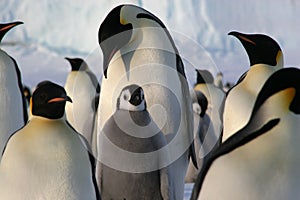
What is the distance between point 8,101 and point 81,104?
8.64ft

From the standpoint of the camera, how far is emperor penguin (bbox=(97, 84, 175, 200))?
3320mm

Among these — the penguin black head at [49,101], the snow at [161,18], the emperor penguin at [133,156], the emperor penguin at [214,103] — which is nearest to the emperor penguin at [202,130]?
the emperor penguin at [214,103]

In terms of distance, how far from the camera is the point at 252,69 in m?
3.70

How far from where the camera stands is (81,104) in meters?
6.53

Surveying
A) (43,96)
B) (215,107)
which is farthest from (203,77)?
(43,96)

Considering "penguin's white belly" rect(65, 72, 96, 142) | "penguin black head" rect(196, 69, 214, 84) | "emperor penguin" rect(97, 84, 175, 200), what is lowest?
"penguin black head" rect(196, 69, 214, 84)

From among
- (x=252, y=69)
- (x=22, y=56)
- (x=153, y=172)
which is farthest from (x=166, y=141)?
(x=22, y=56)

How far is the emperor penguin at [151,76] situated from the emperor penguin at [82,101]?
2.30 metres

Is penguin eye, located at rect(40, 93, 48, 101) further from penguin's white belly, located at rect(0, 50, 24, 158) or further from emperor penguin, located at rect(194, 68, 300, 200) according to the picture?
penguin's white belly, located at rect(0, 50, 24, 158)

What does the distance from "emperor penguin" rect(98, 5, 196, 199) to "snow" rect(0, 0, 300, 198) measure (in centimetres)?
2224

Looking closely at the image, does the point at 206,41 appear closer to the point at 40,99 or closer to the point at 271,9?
the point at 271,9

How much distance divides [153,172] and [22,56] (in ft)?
104

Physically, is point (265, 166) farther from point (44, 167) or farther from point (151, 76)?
point (151, 76)

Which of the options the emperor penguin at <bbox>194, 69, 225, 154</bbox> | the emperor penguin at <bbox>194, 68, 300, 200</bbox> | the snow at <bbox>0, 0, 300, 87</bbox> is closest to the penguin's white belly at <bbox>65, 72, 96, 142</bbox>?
the emperor penguin at <bbox>194, 69, 225, 154</bbox>
